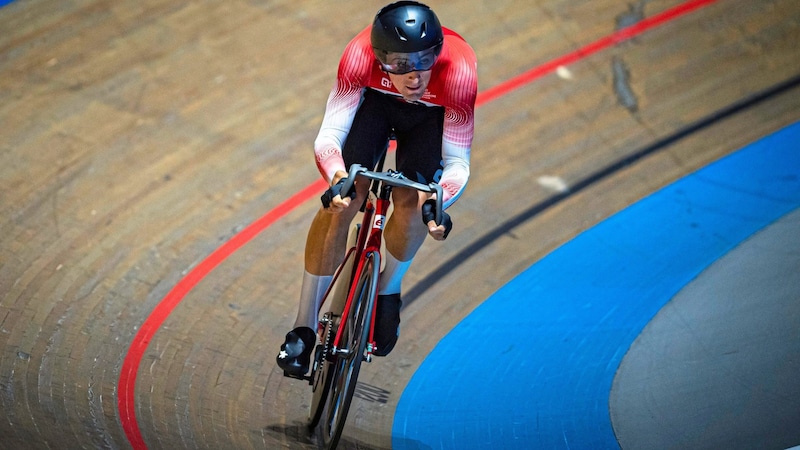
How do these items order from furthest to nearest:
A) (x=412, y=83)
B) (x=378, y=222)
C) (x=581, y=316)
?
1. (x=581, y=316)
2. (x=378, y=222)
3. (x=412, y=83)

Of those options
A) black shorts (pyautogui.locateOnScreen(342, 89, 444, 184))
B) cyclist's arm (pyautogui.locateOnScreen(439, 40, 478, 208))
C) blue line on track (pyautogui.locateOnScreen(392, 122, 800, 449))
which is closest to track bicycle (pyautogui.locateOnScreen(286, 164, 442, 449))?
black shorts (pyautogui.locateOnScreen(342, 89, 444, 184))

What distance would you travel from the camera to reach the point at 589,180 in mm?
5441

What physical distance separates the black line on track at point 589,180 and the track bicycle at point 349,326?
1.05m

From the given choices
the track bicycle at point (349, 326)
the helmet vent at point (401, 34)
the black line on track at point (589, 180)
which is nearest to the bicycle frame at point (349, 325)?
the track bicycle at point (349, 326)

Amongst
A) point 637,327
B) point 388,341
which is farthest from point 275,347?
point 637,327

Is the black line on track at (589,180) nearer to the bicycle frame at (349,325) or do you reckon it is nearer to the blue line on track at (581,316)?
the blue line on track at (581,316)

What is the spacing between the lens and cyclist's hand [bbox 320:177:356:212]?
304 cm

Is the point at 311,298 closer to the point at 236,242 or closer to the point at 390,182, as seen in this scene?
the point at 390,182

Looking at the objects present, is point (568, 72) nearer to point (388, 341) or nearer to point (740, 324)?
point (740, 324)

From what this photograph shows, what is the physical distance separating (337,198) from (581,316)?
6.09 ft

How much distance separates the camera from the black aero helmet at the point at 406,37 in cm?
310

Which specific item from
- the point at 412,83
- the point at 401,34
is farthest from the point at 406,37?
the point at 412,83

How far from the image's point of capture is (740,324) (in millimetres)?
4258

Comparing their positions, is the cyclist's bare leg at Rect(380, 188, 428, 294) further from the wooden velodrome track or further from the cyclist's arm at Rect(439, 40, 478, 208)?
the wooden velodrome track
